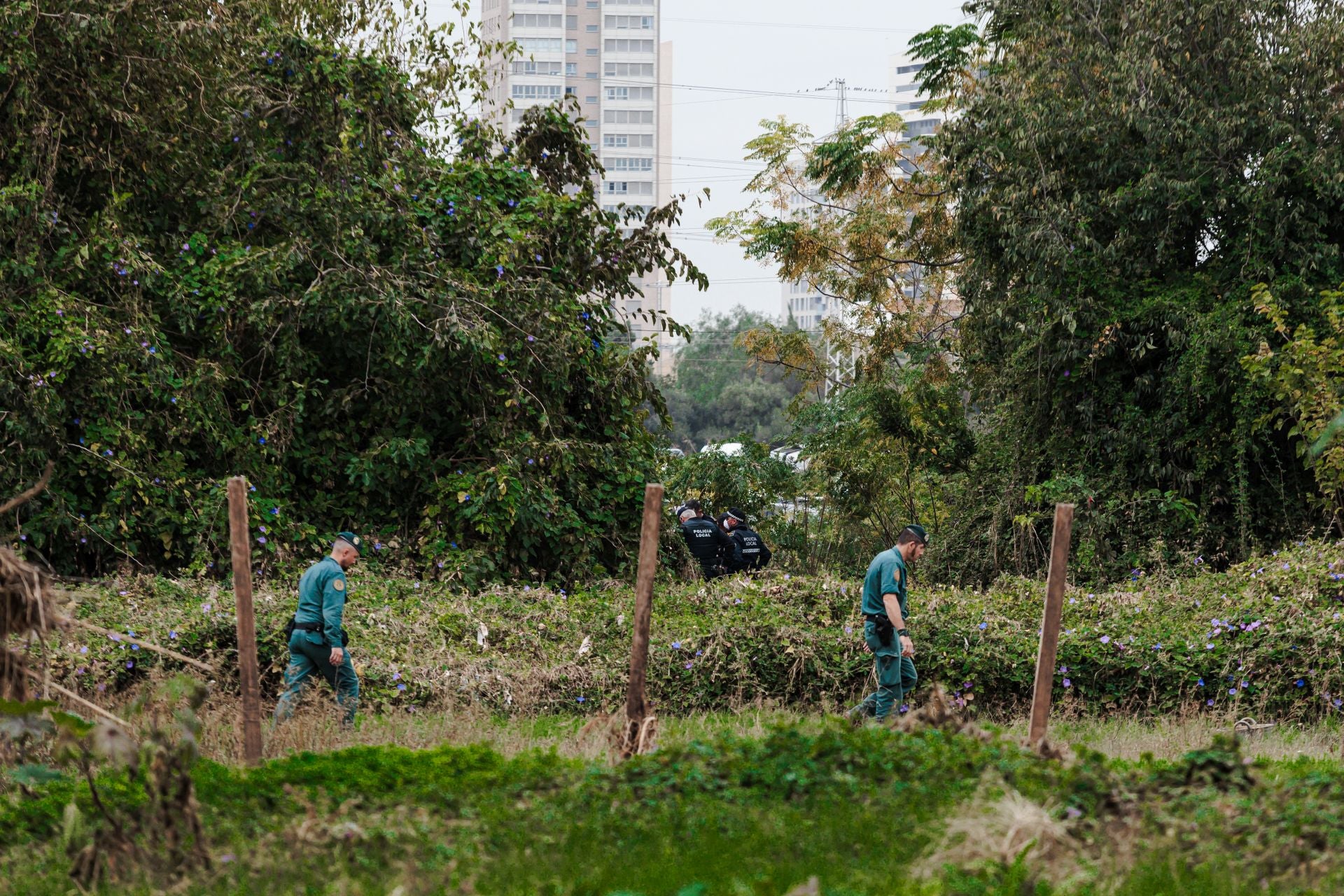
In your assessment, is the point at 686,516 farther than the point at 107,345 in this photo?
Yes

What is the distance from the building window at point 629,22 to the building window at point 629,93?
16.9 ft

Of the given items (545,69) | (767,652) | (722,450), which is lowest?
(767,652)

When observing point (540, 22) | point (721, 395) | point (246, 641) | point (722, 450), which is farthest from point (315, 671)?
point (540, 22)

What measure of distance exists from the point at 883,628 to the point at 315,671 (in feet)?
13.8

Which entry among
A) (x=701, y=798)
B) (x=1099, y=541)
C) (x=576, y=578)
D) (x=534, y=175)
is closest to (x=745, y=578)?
(x=576, y=578)

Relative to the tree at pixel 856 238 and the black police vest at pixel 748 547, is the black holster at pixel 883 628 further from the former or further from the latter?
the tree at pixel 856 238

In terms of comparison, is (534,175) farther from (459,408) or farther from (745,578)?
(745,578)

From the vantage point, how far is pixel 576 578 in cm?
1423

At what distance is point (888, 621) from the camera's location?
908cm

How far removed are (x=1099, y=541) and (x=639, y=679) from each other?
10669mm

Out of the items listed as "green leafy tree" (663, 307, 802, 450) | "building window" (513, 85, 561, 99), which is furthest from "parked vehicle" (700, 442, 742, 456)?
"building window" (513, 85, 561, 99)

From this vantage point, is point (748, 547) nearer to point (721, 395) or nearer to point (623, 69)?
point (721, 395)

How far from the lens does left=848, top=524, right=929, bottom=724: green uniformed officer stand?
897 cm

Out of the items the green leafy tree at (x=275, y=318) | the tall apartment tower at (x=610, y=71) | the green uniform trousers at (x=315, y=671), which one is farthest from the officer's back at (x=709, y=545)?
the tall apartment tower at (x=610, y=71)
